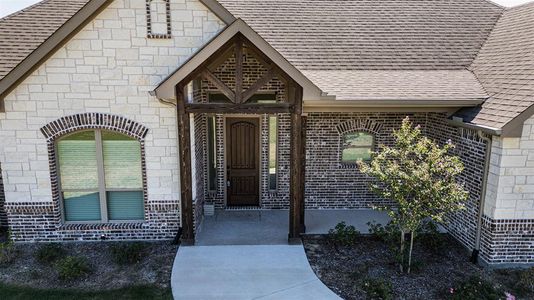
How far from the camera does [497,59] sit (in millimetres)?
9289

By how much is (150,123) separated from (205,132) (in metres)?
2.15

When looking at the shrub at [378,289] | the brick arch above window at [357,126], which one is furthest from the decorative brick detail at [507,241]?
the brick arch above window at [357,126]

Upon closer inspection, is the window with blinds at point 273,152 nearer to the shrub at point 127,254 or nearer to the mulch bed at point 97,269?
the mulch bed at point 97,269

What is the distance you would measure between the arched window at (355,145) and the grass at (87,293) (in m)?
5.60

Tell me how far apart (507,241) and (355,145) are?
3955 mm

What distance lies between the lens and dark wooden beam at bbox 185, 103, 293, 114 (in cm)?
714

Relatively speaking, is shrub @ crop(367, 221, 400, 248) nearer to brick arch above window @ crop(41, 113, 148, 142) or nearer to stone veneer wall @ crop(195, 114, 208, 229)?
stone veneer wall @ crop(195, 114, 208, 229)

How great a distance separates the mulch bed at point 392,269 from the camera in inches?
252

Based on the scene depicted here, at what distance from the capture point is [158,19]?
7.38 m

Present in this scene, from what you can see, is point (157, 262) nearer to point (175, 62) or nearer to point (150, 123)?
point (150, 123)

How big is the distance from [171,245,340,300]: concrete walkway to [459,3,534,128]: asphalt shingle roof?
14.1ft

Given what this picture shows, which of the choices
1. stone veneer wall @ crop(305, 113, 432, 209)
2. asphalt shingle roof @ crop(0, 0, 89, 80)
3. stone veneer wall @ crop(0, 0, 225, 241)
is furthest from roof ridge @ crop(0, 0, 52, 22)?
stone veneer wall @ crop(305, 113, 432, 209)

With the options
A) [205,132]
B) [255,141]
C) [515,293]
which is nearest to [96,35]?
[205,132]

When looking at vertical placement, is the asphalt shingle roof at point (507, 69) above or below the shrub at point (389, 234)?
above
